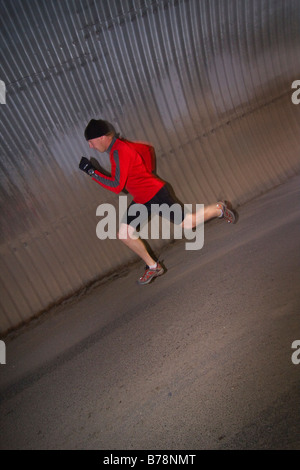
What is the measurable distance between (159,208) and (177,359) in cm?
204

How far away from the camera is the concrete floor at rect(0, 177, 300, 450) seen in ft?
8.45

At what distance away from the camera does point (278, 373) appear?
2688mm

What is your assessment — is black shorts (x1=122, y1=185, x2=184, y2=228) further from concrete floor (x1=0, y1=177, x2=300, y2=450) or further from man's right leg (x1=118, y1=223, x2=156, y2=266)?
concrete floor (x1=0, y1=177, x2=300, y2=450)

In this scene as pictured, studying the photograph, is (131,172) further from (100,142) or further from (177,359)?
(177,359)

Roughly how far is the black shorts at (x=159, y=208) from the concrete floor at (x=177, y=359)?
86 cm

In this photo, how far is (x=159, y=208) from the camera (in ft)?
14.7

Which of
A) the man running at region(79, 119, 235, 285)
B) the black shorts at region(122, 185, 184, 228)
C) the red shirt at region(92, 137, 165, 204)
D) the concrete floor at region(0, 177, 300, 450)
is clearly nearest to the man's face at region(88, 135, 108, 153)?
the man running at region(79, 119, 235, 285)

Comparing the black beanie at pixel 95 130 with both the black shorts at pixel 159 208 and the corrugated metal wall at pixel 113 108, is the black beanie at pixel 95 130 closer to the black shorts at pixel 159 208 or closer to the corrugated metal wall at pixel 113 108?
the corrugated metal wall at pixel 113 108

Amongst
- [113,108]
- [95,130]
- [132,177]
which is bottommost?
[132,177]

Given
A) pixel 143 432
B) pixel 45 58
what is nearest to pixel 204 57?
pixel 45 58

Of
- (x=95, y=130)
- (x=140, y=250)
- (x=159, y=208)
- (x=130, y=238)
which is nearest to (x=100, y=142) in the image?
(x=95, y=130)

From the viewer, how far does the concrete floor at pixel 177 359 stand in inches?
101

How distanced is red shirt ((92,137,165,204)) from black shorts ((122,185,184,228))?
8 cm
